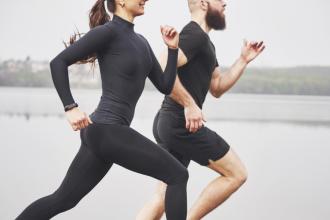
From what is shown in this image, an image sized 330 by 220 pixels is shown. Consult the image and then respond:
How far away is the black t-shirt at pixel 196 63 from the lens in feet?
10.5

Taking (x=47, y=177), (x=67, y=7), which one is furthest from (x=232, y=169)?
(x=67, y=7)

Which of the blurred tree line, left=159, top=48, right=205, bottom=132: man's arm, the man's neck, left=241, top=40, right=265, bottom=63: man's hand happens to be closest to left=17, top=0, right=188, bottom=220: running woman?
left=159, top=48, right=205, bottom=132: man's arm

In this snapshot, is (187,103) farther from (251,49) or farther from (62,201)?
(62,201)

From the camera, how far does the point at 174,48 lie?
9.41 feet

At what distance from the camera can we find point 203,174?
555cm

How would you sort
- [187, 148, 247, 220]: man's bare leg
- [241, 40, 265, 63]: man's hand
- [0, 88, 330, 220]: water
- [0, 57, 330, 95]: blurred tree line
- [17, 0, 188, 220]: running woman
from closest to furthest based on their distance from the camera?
[17, 0, 188, 220]: running woman
[187, 148, 247, 220]: man's bare leg
[241, 40, 265, 63]: man's hand
[0, 88, 330, 220]: water
[0, 57, 330, 95]: blurred tree line

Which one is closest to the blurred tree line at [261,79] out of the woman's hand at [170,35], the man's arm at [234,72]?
the man's arm at [234,72]

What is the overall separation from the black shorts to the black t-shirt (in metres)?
0.07

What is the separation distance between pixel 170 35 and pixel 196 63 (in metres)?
0.47

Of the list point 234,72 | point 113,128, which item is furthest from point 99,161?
point 234,72

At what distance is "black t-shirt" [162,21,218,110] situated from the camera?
10.5 ft

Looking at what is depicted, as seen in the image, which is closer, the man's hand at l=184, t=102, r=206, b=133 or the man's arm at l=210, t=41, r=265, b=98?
the man's hand at l=184, t=102, r=206, b=133

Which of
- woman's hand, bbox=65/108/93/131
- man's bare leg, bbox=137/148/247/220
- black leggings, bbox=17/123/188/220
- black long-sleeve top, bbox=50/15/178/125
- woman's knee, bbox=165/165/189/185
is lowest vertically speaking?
man's bare leg, bbox=137/148/247/220

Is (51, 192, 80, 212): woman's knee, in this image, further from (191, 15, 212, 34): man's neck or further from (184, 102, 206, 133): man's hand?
(191, 15, 212, 34): man's neck
